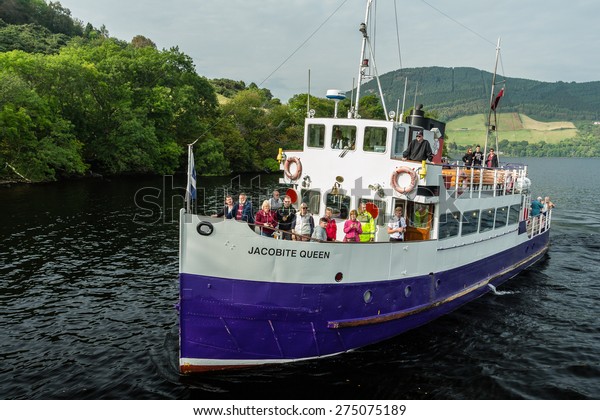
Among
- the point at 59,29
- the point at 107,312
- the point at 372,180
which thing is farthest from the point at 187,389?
the point at 59,29

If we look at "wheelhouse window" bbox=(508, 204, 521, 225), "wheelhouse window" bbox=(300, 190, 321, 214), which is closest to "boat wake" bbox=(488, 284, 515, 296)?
"wheelhouse window" bbox=(508, 204, 521, 225)

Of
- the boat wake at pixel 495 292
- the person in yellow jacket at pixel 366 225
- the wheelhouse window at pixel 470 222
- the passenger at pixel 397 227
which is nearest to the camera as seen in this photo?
the person in yellow jacket at pixel 366 225

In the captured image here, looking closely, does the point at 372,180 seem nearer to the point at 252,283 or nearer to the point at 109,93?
the point at 252,283

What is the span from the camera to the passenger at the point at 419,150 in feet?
45.3

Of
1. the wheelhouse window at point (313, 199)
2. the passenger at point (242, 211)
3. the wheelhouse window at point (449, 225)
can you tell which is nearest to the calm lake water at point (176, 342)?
the wheelhouse window at point (449, 225)

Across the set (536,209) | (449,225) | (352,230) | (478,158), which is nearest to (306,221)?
(352,230)

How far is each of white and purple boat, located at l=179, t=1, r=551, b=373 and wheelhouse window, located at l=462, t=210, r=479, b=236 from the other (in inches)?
1.7

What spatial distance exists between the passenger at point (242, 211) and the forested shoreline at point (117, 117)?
18.0 meters

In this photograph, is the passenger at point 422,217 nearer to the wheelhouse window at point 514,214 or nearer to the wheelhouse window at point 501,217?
the wheelhouse window at point 501,217

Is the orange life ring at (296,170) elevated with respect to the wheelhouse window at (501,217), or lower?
elevated

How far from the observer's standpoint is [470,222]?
16.2 metres

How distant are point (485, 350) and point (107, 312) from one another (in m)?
13.2

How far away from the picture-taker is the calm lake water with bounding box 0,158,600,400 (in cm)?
1095

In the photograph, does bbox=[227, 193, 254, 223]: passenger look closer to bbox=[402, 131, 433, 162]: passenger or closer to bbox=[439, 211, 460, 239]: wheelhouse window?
bbox=[402, 131, 433, 162]: passenger
